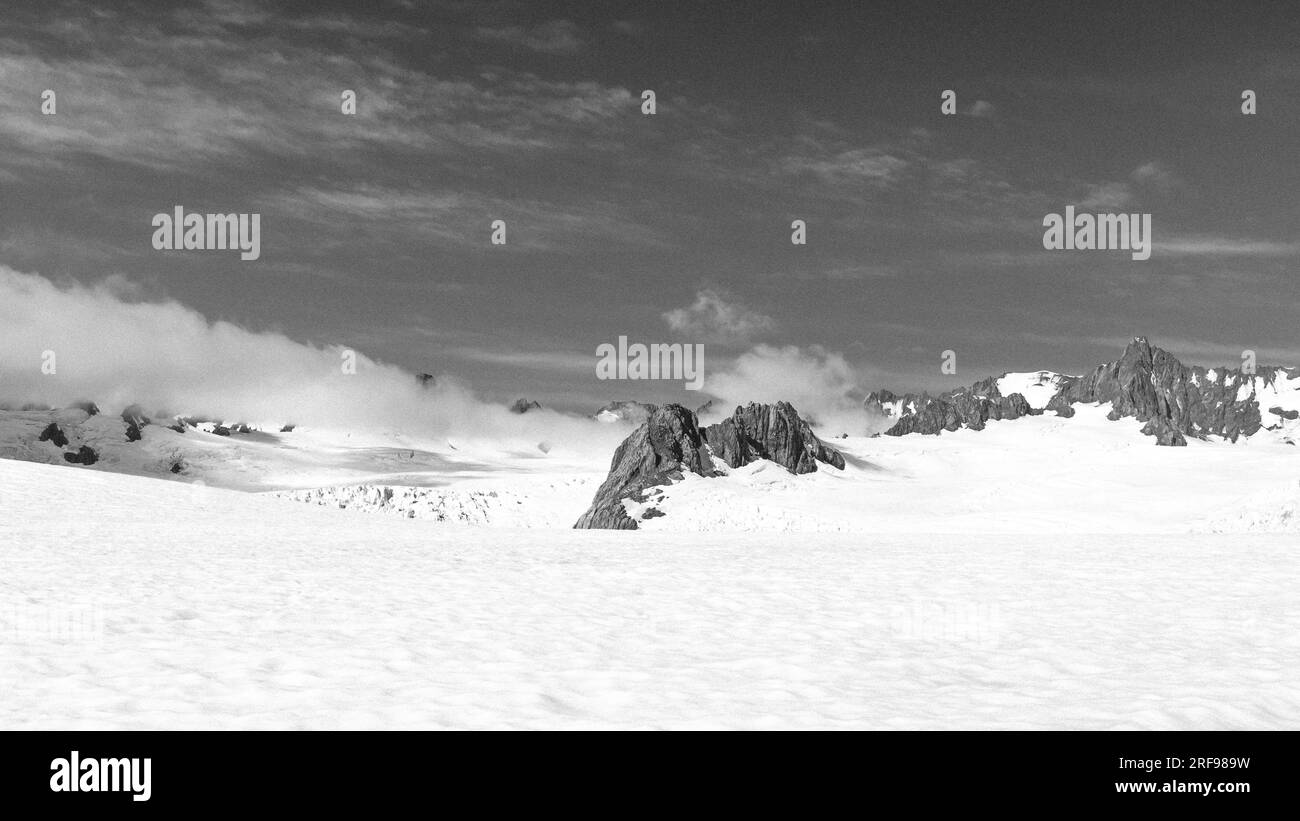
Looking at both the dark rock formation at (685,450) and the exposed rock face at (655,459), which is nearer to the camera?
the dark rock formation at (685,450)

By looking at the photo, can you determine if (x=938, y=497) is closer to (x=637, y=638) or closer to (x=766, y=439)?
(x=766, y=439)

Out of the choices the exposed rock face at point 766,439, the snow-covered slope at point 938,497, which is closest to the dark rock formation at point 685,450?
the exposed rock face at point 766,439

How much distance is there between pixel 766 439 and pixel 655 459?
3072 centimetres

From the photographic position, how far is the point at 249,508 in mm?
39438

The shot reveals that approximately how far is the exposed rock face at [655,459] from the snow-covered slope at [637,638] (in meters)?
101

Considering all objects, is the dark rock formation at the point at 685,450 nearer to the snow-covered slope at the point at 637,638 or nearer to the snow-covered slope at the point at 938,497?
the snow-covered slope at the point at 938,497

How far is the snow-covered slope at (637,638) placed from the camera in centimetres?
877

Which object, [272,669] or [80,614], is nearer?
[272,669]
